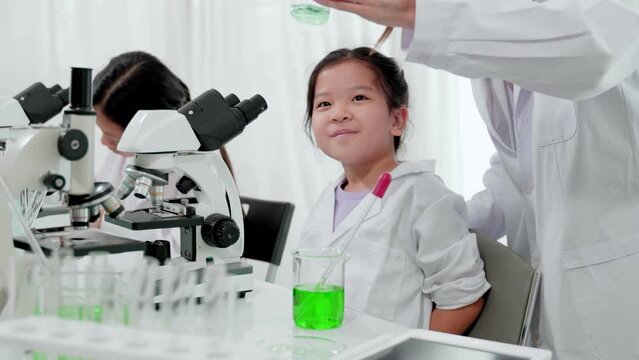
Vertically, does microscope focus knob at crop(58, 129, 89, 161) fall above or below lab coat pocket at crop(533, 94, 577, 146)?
below

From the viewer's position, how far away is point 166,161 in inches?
42.4

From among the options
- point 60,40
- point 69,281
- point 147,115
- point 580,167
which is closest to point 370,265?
point 580,167

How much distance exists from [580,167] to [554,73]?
23 cm

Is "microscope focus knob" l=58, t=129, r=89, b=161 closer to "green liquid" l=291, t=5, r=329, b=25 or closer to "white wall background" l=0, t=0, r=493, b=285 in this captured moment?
"green liquid" l=291, t=5, r=329, b=25

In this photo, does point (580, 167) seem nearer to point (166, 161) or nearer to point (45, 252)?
point (166, 161)

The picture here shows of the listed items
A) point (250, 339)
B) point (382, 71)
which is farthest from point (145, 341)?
point (382, 71)

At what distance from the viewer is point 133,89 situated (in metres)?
1.95

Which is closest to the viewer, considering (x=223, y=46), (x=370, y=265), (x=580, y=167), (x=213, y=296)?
(x=213, y=296)

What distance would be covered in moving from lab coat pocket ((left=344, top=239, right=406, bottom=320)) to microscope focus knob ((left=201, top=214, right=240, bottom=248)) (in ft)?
1.05

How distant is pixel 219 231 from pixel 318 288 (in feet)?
0.64

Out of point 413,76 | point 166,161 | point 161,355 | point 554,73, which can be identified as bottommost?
point 161,355

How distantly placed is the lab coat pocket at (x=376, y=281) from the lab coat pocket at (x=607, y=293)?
1.02 ft

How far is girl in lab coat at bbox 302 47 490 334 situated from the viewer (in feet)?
4.42

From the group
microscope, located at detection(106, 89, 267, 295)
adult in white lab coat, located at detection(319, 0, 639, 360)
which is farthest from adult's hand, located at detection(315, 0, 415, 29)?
microscope, located at detection(106, 89, 267, 295)
